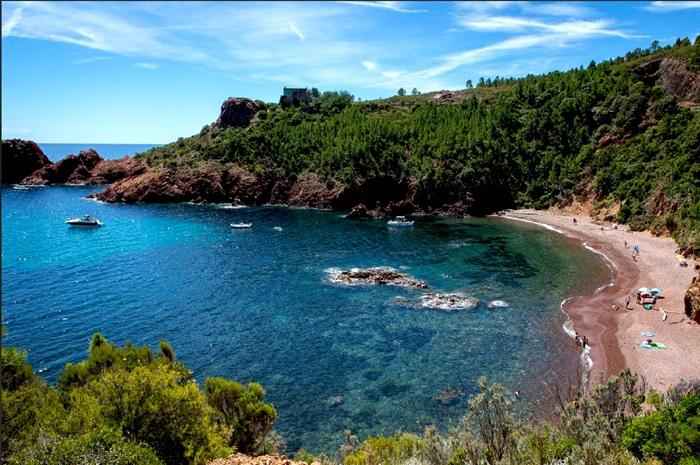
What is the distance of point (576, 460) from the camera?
1908 cm

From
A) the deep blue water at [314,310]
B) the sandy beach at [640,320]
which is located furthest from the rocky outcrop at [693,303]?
the deep blue water at [314,310]

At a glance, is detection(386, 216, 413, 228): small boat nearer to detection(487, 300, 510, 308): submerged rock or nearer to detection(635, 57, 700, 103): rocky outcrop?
detection(487, 300, 510, 308): submerged rock

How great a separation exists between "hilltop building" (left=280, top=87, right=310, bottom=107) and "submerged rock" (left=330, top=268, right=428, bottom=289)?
12140 centimetres

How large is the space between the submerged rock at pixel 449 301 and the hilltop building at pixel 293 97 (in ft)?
432

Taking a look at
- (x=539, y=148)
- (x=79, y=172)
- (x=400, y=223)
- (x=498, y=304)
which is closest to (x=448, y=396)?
(x=498, y=304)

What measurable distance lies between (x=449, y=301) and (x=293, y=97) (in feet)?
451

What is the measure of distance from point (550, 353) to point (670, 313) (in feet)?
54.1

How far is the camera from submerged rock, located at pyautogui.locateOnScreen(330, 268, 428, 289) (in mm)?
61522

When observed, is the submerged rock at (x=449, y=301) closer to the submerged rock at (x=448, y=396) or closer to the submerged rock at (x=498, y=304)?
the submerged rock at (x=498, y=304)

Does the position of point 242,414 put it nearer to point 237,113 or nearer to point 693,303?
point 693,303

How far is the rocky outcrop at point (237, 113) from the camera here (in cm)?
16338

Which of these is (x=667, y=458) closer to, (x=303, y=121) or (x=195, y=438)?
(x=195, y=438)

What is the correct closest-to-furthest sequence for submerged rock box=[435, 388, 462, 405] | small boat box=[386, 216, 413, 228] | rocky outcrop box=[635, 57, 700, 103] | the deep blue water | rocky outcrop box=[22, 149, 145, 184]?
1. submerged rock box=[435, 388, 462, 405]
2. the deep blue water
3. small boat box=[386, 216, 413, 228]
4. rocky outcrop box=[635, 57, 700, 103]
5. rocky outcrop box=[22, 149, 145, 184]

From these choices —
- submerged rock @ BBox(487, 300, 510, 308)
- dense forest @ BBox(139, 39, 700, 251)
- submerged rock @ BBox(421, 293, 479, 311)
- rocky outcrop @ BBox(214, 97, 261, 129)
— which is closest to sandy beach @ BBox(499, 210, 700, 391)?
submerged rock @ BBox(487, 300, 510, 308)
